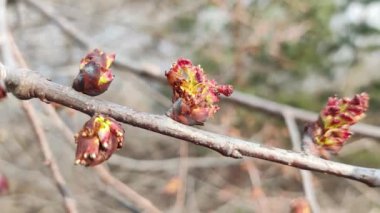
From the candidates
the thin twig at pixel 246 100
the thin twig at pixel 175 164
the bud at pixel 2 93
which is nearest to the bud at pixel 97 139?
the bud at pixel 2 93

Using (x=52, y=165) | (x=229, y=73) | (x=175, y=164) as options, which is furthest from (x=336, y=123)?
(x=229, y=73)

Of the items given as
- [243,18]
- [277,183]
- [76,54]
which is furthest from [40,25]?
[277,183]

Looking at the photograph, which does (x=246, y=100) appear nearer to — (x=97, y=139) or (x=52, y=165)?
(x=52, y=165)

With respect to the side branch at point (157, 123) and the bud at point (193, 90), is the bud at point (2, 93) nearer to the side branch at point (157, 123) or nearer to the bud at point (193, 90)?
the side branch at point (157, 123)

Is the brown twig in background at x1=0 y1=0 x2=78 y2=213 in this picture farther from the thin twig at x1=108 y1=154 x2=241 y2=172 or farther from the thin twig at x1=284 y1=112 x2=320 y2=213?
the thin twig at x1=108 y1=154 x2=241 y2=172

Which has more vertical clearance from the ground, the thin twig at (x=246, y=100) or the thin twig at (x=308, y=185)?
the thin twig at (x=246, y=100)

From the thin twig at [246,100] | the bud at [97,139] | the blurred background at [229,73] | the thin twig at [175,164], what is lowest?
the bud at [97,139]
